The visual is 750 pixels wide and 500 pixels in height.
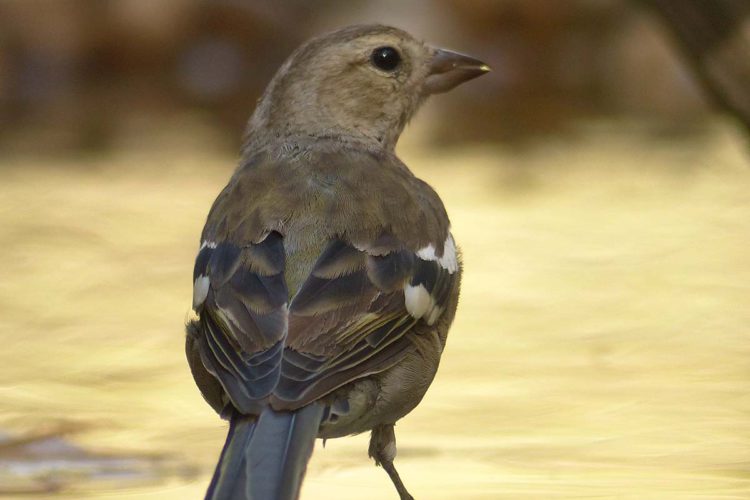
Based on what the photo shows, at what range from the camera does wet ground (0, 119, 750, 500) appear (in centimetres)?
585

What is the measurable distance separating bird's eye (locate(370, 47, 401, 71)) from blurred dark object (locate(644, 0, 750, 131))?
0.99m

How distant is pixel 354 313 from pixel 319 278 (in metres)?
0.15

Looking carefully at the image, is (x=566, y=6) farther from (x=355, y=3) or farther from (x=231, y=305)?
(x=231, y=305)

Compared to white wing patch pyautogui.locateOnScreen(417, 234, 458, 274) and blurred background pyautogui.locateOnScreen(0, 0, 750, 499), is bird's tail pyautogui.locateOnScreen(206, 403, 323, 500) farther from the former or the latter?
blurred background pyautogui.locateOnScreen(0, 0, 750, 499)

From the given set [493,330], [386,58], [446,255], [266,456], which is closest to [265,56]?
[493,330]

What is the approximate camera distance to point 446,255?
528cm

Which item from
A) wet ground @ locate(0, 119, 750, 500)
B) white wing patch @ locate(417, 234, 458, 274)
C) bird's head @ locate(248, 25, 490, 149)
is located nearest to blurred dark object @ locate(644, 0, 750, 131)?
wet ground @ locate(0, 119, 750, 500)

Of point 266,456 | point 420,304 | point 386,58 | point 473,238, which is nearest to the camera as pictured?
point 266,456

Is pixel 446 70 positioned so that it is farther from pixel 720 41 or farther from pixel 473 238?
pixel 473 238

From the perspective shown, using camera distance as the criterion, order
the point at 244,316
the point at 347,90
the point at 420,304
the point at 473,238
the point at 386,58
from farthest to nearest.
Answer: the point at 473,238, the point at 386,58, the point at 347,90, the point at 420,304, the point at 244,316

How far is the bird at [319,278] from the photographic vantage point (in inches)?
171

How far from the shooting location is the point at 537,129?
1266 centimetres

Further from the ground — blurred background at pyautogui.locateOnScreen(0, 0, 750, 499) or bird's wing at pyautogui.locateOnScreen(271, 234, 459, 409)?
blurred background at pyautogui.locateOnScreen(0, 0, 750, 499)

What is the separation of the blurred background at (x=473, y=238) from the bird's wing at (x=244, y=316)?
3.34 feet
